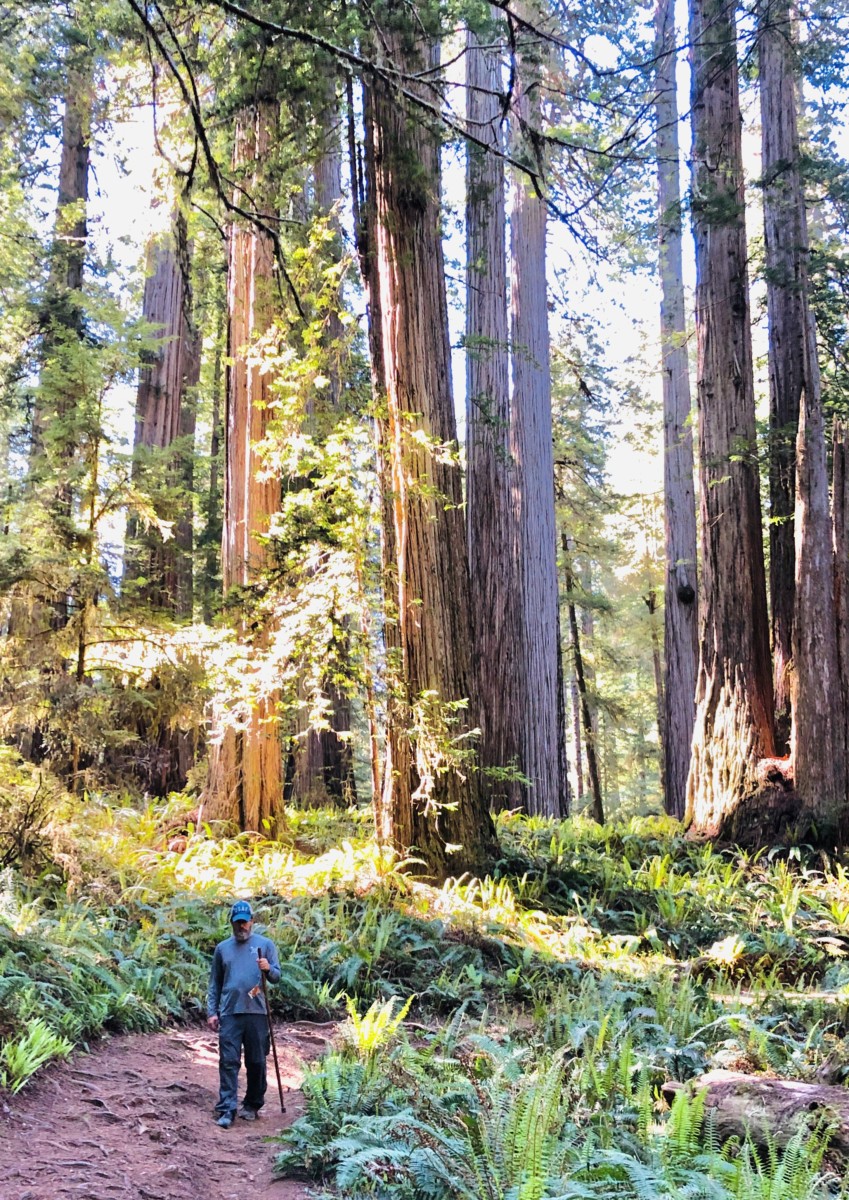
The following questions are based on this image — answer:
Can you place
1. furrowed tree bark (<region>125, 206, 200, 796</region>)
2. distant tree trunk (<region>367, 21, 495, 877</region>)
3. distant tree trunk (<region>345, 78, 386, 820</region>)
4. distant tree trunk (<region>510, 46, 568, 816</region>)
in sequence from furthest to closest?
distant tree trunk (<region>510, 46, 568, 816</region>), furrowed tree bark (<region>125, 206, 200, 796</region>), distant tree trunk (<region>345, 78, 386, 820</region>), distant tree trunk (<region>367, 21, 495, 877</region>)

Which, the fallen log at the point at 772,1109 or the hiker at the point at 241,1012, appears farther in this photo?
the hiker at the point at 241,1012

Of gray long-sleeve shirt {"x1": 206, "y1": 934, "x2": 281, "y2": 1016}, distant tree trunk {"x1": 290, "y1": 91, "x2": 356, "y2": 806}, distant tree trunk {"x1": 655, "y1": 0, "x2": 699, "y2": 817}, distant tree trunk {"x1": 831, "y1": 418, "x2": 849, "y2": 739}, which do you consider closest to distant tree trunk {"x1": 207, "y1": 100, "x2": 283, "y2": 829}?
distant tree trunk {"x1": 290, "y1": 91, "x2": 356, "y2": 806}

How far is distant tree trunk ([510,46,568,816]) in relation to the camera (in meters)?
11.6

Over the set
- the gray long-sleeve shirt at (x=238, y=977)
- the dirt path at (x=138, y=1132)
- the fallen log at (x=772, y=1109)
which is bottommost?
the dirt path at (x=138, y=1132)

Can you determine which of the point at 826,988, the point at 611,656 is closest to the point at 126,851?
the point at 826,988

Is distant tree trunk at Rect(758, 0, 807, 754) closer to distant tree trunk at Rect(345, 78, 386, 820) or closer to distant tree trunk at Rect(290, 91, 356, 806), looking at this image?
distant tree trunk at Rect(345, 78, 386, 820)

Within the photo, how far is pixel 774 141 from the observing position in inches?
412

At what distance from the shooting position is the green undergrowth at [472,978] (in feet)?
10.3

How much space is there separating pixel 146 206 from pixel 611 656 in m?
14.4

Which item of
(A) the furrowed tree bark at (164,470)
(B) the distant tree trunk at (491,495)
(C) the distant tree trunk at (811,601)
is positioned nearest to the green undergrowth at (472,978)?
(C) the distant tree trunk at (811,601)

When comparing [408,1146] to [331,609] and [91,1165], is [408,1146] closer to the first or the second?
[91,1165]

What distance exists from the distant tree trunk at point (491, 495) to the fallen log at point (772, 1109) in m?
7.14

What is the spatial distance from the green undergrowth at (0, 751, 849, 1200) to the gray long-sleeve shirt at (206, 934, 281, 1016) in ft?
1.73

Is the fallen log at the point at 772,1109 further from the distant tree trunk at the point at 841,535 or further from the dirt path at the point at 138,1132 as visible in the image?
the distant tree trunk at the point at 841,535
